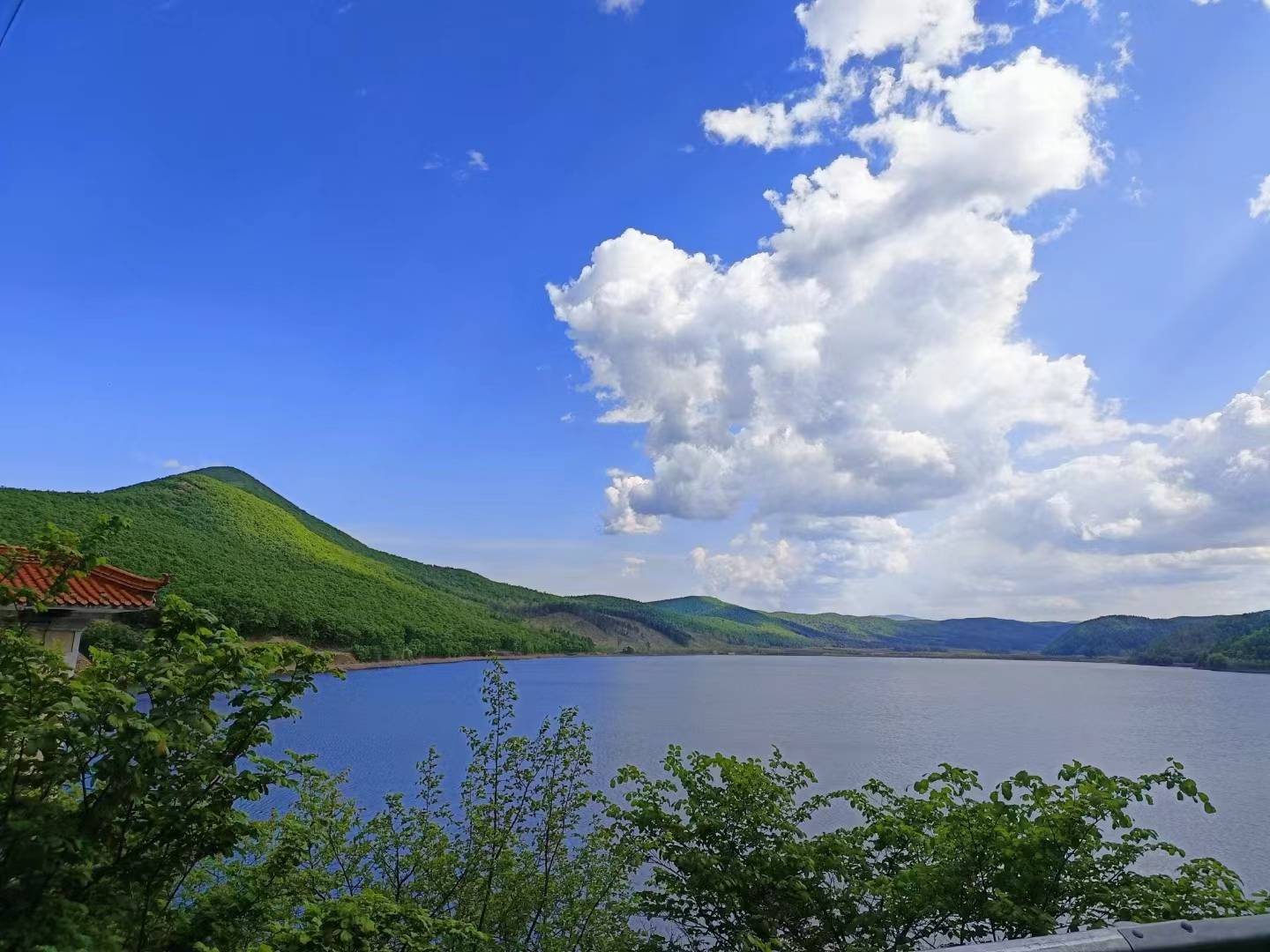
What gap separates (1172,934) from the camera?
4.75 feet

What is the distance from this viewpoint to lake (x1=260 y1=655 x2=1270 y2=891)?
1266 inches

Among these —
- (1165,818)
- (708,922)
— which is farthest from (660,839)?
(1165,818)

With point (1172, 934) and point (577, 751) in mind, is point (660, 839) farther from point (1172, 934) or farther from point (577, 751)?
point (1172, 934)

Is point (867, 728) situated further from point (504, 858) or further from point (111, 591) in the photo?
point (111, 591)

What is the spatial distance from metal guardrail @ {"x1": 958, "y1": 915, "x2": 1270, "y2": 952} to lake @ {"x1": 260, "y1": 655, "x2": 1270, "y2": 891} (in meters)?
14.1

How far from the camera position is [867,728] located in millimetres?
53156

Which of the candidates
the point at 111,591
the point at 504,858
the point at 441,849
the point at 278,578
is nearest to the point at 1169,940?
the point at 504,858

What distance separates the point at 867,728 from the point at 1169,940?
56457mm

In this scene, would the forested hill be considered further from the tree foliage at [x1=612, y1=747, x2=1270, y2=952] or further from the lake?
the tree foliage at [x1=612, y1=747, x2=1270, y2=952]

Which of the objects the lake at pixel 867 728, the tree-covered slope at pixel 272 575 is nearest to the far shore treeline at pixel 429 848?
the lake at pixel 867 728

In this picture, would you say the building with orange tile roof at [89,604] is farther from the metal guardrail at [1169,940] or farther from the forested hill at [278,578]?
the forested hill at [278,578]

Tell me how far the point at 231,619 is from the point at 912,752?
225ft

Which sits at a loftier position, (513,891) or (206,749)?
(206,749)

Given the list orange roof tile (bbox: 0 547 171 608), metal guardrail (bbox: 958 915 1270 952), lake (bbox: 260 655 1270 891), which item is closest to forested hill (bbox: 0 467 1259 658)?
lake (bbox: 260 655 1270 891)
